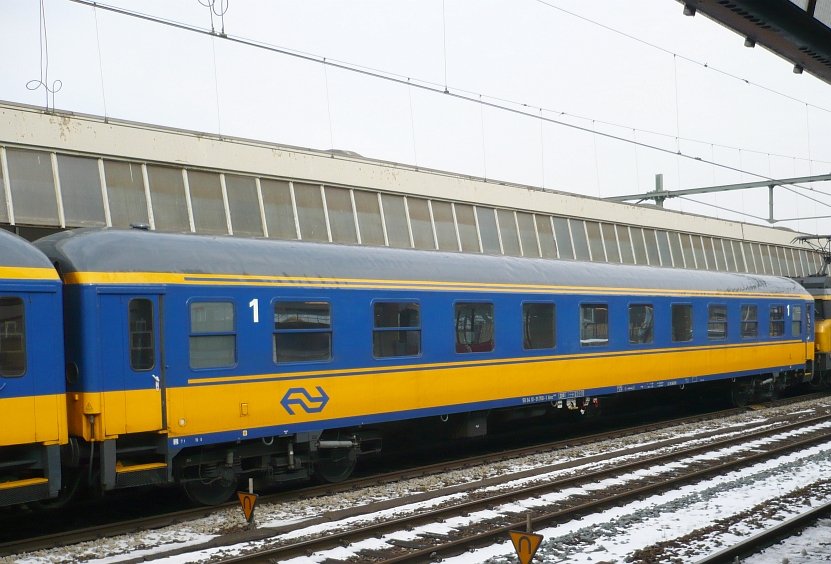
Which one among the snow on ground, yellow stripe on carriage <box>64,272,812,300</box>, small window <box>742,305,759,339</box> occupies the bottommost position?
the snow on ground

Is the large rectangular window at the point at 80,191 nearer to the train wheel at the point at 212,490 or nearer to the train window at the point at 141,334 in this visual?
the train window at the point at 141,334

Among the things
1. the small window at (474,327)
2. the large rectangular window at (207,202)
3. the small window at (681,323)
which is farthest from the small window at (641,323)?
the large rectangular window at (207,202)

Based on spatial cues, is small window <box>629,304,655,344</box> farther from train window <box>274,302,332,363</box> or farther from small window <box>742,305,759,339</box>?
train window <box>274,302,332,363</box>

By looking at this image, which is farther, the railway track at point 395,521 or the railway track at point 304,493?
the railway track at point 304,493

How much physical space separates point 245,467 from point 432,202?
15.2m

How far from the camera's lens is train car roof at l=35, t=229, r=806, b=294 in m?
9.82

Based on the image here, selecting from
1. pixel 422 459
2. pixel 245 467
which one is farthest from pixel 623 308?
pixel 245 467

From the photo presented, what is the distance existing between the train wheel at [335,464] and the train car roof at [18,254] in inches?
193

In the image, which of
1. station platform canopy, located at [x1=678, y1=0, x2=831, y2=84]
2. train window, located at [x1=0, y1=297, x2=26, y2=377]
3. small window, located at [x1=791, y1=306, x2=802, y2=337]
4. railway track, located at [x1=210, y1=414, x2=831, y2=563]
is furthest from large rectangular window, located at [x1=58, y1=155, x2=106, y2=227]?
small window, located at [x1=791, y1=306, x2=802, y2=337]

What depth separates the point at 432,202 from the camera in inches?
1009

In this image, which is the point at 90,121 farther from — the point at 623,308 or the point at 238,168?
the point at 623,308

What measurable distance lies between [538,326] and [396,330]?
3.52m

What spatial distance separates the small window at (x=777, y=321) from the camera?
22656 mm

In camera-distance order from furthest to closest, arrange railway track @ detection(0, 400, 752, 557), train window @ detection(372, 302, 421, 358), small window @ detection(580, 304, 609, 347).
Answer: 1. small window @ detection(580, 304, 609, 347)
2. train window @ detection(372, 302, 421, 358)
3. railway track @ detection(0, 400, 752, 557)
